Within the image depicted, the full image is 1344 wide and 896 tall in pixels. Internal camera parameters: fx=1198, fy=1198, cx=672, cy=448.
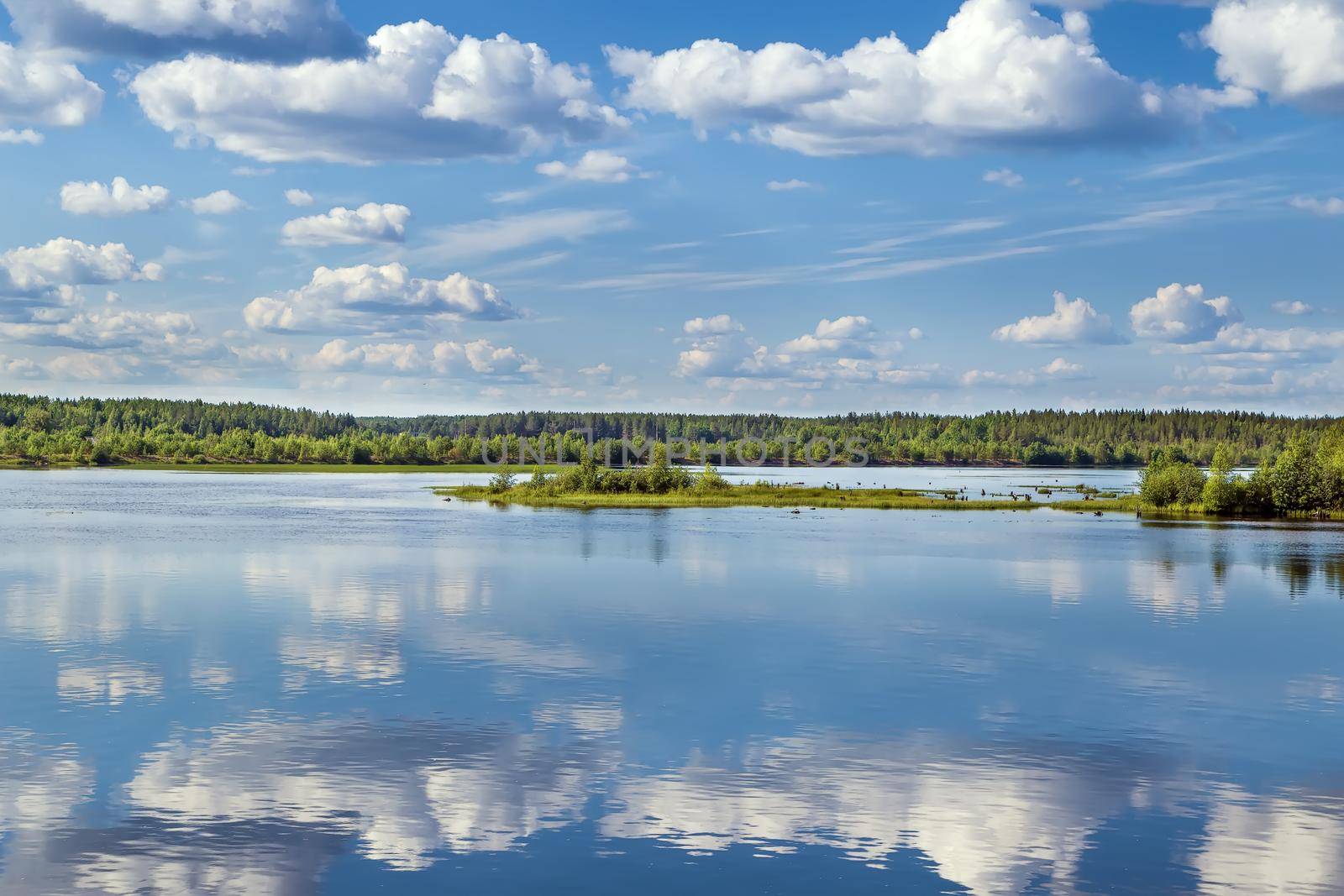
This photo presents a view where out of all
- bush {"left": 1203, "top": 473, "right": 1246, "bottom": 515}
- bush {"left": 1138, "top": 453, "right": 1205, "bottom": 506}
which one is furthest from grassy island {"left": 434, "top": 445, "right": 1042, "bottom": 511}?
bush {"left": 1203, "top": 473, "right": 1246, "bottom": 515}

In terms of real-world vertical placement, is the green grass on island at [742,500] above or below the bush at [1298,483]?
below

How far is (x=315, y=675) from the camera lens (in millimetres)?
39406

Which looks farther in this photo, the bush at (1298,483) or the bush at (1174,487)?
the bush at (1174,487)

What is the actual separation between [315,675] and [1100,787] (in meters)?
24.6

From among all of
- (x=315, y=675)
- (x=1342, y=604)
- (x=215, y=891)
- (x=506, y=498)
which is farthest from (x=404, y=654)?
(x=506, y=498)

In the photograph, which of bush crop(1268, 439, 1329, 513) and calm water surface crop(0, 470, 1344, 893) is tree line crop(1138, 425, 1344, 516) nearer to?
bush crop(1268, 439, 1329, 513)

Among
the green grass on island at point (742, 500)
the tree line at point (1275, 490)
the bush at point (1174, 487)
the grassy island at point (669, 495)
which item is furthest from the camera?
the grassy island at point (669, 495)

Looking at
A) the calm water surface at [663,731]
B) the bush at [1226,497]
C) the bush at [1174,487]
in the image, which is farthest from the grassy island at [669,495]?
the calm water surface at [663,731]

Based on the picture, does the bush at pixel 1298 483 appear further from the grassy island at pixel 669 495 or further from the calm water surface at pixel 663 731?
the calm water surface at pixel 663 731

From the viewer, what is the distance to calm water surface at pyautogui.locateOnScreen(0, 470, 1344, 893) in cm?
2312

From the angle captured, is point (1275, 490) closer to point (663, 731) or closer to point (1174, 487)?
point (1174, 487)

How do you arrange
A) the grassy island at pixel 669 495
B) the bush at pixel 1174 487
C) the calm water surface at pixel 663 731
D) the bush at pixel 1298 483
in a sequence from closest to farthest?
the calm water surface at pixel 663 731, the bush at pixel 1298 483, the bush at pixel 1174 487, the grassy island at pixel 669 495

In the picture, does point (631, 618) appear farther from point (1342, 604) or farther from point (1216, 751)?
point (1342, 604)

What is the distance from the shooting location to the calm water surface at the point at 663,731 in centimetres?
2312
